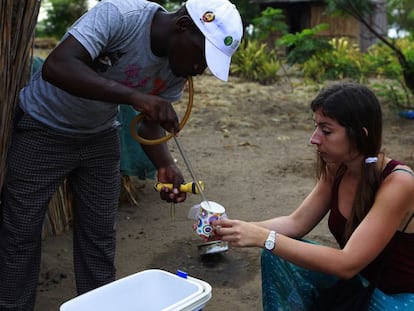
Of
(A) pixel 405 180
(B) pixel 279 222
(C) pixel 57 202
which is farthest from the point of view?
(C) pixel 57 202

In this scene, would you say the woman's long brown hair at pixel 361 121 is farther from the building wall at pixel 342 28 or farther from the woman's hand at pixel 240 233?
the building wall at pixel 342 28

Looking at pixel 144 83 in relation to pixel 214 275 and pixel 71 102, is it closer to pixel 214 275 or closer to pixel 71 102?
pixel 71 102

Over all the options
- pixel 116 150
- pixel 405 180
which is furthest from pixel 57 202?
pixel 405 180

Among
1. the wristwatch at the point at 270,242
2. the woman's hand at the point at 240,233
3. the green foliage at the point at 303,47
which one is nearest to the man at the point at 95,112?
the woman's hand at the point at 240,233

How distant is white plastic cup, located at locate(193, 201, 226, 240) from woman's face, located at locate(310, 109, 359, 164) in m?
0.38

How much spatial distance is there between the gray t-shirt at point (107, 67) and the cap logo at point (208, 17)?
0.22 meters

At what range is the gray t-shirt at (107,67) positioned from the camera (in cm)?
189

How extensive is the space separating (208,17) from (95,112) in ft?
1.74

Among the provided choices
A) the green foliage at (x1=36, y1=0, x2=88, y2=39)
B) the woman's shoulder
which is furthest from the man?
the green foliage at (x1=36, y1=0, x2=88, y2=39)

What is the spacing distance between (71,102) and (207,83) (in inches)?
332

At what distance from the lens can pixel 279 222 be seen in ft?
7.30

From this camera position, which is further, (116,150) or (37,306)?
(37,306)

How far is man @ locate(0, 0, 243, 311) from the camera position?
183 centimetres

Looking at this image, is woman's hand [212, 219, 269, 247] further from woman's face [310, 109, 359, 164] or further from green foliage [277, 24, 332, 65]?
green foliage [277, 24, 332, 65]
